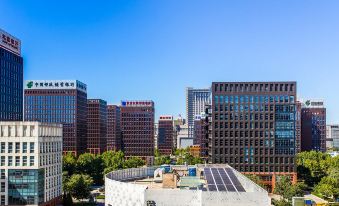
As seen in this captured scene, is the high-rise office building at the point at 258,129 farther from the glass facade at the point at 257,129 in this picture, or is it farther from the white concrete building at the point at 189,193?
the white concrete building at the point at 189,193

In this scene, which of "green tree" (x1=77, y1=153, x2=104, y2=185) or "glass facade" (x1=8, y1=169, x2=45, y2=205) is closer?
"glass facade" (x1=8, y1=169, x2=45, y2=205)

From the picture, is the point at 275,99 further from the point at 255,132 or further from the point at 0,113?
the point at 0,113

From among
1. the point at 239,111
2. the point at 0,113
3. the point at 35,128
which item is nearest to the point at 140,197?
the point at 35,128

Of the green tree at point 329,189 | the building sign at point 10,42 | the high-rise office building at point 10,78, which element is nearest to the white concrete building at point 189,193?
the green tree at point 329,189

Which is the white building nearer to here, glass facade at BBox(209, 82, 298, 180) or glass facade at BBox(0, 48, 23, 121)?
glass facade at BBox(209, 82, 298, 180)

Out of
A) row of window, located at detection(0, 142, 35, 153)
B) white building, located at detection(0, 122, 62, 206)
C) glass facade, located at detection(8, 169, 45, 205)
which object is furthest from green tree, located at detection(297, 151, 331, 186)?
row of window, located at detection(0, 142, 35, 153)
